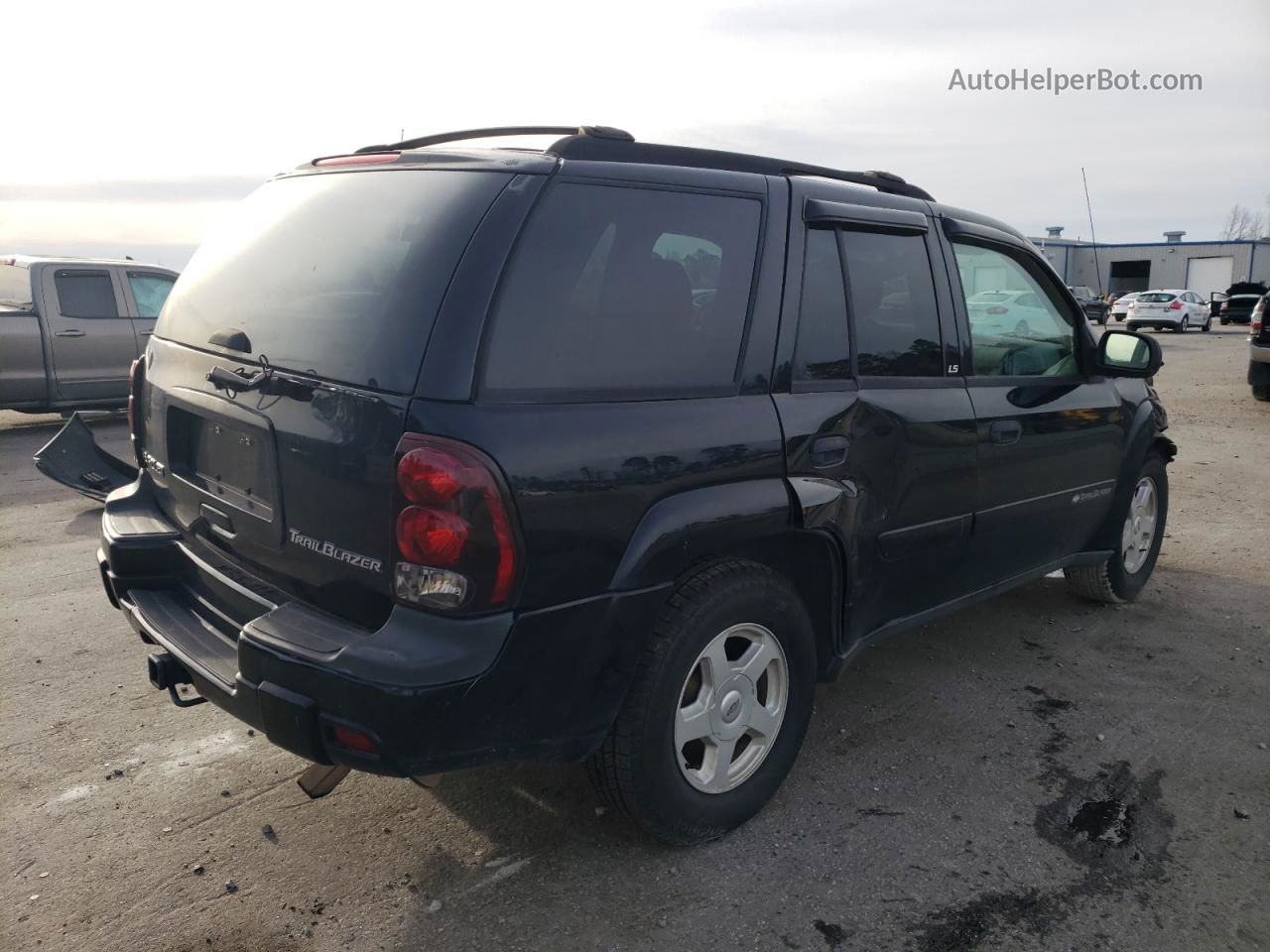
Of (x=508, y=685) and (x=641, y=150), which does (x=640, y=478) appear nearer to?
(x=508, y=685)

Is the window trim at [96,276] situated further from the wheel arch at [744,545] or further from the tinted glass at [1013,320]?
the wheel arch at [744,545]

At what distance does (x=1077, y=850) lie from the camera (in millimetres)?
3010

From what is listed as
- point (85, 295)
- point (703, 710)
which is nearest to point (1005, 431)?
point (703, 710)

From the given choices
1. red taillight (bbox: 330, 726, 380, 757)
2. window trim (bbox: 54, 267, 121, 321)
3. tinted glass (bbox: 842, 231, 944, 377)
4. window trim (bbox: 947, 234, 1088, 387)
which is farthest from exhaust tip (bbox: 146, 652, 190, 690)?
window trim (bbox: 54, 267, 121, 321)

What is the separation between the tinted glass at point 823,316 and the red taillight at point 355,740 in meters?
1.60

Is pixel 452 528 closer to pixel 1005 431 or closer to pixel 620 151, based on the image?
pixel 620 151

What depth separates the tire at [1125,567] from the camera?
496cm

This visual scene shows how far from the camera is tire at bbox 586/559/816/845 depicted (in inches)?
106

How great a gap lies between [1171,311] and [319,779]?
36117 millimetres

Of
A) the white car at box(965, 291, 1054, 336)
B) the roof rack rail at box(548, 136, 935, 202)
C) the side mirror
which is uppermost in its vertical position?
the roof rack rail at box(548, 136, 935, 202)

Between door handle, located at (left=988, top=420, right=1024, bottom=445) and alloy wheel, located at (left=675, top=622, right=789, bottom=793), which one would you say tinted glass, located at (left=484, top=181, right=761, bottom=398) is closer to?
alloy wheel, located at (left=675, top=622, right=789, bottom=793)

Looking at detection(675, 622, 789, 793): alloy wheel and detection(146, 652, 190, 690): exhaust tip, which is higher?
detection(146, 652, 190, 690): exhaust tip

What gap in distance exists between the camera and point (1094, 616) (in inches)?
199

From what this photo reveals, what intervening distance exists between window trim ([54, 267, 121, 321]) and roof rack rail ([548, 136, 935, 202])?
936 centimetres
